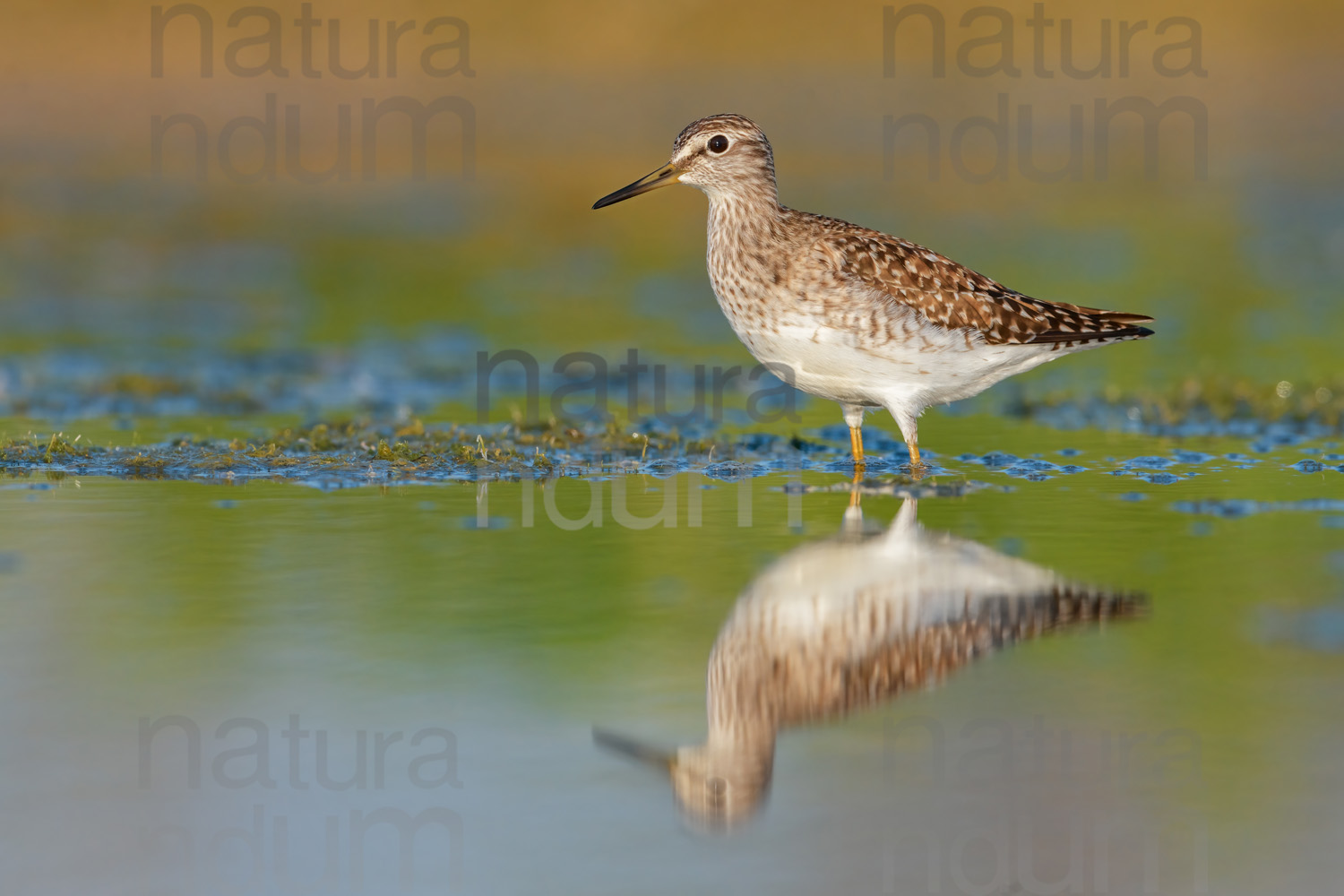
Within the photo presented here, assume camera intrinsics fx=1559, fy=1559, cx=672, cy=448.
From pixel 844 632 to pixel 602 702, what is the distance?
4.87ft

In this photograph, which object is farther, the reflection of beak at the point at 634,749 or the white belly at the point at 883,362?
the white belly at the point at 883,362

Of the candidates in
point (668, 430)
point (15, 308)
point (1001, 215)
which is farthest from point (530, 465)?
point (1001, 215)

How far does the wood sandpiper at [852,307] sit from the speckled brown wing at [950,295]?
11 millimetres

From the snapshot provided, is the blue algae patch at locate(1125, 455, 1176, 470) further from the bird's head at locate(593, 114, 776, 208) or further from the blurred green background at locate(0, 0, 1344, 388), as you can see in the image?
the blurred green background at locate(0, 0, 1344, 388)

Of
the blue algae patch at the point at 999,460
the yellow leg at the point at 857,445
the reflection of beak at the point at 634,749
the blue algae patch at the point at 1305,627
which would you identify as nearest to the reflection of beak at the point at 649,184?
the yellow leg at the point at 857,445

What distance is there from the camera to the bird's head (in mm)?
11797

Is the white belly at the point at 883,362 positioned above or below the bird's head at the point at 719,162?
below

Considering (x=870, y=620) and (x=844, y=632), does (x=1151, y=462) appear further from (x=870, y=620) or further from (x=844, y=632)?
(x=844, y=632)

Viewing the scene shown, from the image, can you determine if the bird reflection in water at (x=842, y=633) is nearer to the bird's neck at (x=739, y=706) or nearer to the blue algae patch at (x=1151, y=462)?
the bird's neck at (x=739, y=706)

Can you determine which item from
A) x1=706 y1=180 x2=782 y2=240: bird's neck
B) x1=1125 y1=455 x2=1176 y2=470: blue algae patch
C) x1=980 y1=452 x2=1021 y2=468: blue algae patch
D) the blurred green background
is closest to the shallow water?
x1=1125 y1=455 x2=1176 y2=470: blue algae patch

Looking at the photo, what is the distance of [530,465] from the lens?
11.6 m

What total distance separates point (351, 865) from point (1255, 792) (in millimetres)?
3123

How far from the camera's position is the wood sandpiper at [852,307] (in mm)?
10812

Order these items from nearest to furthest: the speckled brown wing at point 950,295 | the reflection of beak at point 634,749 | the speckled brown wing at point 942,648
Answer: the reflection of beak at point 634,749 → the speckled brown wing at point 942,648 → the speckled brown wing at point 950,295
